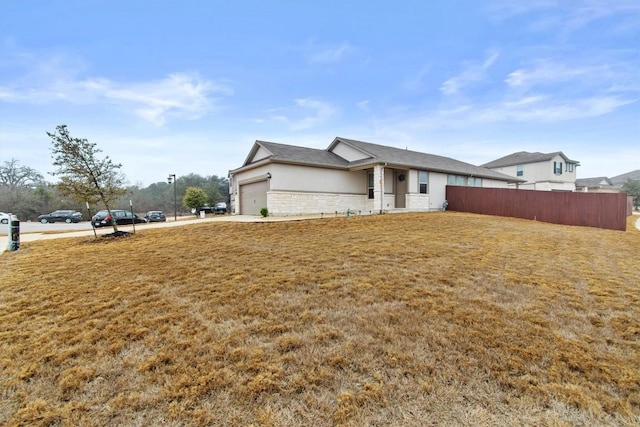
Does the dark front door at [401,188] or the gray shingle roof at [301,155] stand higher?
the gray shingle roof at [301,155]

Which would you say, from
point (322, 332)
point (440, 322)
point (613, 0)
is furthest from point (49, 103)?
point (613, 0)

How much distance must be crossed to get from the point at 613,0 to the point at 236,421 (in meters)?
14.8

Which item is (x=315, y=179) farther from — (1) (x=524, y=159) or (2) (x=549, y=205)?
(1) (x=524, y=159)

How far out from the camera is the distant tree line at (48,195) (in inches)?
1299

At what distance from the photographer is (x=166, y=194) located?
52.0 meters

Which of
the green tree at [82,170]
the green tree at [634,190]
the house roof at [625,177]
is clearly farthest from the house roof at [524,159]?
the house roof at [625,177]

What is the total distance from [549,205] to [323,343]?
18633 mm

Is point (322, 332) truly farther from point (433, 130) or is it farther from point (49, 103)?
point (433, 130)

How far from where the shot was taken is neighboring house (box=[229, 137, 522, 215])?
1561 cm

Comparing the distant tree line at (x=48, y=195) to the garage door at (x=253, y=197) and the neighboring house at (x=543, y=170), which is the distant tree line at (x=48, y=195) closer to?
the garage door at (x=253, y=197)

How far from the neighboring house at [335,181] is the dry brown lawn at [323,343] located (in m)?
10.2

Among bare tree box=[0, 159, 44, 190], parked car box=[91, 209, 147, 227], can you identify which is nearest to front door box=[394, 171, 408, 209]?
parked car box=[91, 209, 147, 227]

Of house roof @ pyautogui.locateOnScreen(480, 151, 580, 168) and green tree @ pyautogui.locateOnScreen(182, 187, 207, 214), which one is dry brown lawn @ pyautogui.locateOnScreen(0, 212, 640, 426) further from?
green tree @ pyautogui.locateOnScreen(182, 187, 207, 214)

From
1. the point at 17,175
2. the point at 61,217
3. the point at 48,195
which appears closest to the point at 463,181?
the point at 61,217
